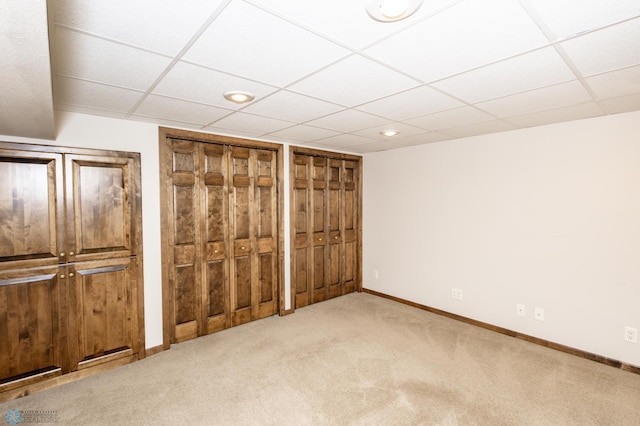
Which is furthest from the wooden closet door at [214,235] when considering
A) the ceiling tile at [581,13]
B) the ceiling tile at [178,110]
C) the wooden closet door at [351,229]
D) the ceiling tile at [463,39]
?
the ceiling tile at [581,13]

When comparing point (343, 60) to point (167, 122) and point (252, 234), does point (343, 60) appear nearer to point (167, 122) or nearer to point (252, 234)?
point (167, 122)

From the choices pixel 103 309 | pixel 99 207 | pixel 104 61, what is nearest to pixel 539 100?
pixel 104 61

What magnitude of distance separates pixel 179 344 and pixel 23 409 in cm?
125

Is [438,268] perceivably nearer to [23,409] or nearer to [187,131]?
[187,131]

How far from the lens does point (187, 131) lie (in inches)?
130

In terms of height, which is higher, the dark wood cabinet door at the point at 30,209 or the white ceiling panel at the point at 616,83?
the white ceiling panel at the point at 616,83

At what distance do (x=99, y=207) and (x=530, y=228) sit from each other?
14.6ft

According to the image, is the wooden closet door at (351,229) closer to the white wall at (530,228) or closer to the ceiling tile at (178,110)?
the white wall at (530,228)

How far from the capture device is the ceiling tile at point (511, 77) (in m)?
1.75

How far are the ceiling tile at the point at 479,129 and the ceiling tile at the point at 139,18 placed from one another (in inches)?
114

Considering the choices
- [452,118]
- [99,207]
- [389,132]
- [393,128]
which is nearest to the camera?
[99,207]

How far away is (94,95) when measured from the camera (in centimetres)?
225

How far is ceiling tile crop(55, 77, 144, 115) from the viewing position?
2039mm

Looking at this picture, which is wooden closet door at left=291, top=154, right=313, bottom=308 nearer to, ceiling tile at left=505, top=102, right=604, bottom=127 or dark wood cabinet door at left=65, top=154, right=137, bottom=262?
dark wood cabinet door at left=65, top=154, right=137, bottom=262
